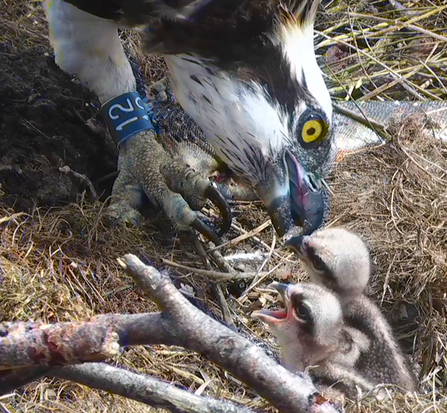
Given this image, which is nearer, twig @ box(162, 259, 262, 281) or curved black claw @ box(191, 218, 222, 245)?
twig @ box(162, 259, 262, 281)

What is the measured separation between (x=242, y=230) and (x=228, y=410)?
5.39ft

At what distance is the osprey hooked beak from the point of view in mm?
2324

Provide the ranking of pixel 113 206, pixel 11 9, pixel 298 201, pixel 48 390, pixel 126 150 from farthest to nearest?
pixel 11 9 → pixel 126 150 → pixel 113 206 → pixel 298 201 → pixel 48 390

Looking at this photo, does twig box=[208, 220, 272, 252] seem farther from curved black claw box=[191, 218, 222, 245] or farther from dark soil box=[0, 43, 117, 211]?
dark soil box=[0, 43, 117, 211]

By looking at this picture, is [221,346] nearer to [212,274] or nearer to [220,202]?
[212,274]

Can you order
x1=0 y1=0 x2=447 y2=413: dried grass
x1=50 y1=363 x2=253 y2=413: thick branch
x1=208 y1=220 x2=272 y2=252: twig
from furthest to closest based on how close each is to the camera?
x1=208 y1=220 x2=272 y2=252: twig, x1=0 y1=0 x2=447 y2=413: dried grass, x1=50 y1=363 x2=253 y2=413: thick branch

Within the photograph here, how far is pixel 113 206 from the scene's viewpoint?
269 centimetres

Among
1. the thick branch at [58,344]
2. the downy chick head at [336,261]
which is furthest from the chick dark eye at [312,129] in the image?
the thick branch at [58,344]

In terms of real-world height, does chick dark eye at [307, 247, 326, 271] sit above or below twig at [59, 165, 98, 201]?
below

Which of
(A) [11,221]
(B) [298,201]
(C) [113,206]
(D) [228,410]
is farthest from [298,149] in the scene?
(D) [228,410]

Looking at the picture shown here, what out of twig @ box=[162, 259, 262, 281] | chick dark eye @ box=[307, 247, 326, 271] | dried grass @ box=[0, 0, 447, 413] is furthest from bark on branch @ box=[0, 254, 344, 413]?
twig @ box=[162, 259, 262, 281]

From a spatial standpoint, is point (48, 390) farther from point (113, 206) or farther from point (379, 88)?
point (379, 88)

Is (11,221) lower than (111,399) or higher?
higher

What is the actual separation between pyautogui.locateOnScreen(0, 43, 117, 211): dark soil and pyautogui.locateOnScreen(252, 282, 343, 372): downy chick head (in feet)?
2.81
